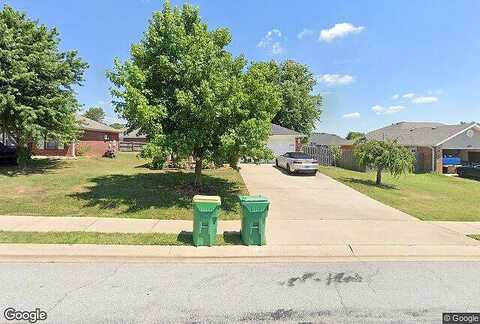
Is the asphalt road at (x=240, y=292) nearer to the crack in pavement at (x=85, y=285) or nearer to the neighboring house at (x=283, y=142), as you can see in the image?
the crack in pavement at (x=85, y=285)

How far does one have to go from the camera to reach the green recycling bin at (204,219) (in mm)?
7520

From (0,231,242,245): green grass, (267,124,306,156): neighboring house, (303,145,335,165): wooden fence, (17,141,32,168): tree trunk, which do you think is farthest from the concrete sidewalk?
(267,124,306,156): neighboring house

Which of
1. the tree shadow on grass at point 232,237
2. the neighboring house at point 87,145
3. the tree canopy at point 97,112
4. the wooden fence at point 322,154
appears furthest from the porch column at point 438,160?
the tree canopy at point 97,112

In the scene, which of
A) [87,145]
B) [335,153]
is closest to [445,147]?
[335,153]

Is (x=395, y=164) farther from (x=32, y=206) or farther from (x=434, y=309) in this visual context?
(x=32, y=206)

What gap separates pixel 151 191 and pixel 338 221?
710 centimetres

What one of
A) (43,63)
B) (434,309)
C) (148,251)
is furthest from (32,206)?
(434,309)

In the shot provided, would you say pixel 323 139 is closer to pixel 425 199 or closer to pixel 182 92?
pixel 425 199

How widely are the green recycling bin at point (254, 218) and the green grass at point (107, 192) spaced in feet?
8.77

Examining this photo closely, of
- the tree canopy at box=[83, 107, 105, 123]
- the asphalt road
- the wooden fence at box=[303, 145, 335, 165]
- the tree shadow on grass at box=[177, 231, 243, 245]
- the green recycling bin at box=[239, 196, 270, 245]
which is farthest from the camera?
the tree canopy at box=[83, 107, 105, 123]

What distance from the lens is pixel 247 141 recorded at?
1126 centimetres

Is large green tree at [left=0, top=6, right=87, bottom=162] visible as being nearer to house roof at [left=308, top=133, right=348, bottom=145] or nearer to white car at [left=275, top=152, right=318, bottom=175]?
white car at [left=275, top=152, right=318, bottom=175]

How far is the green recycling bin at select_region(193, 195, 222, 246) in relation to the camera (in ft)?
24.7

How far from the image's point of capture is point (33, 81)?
55.1 ft
